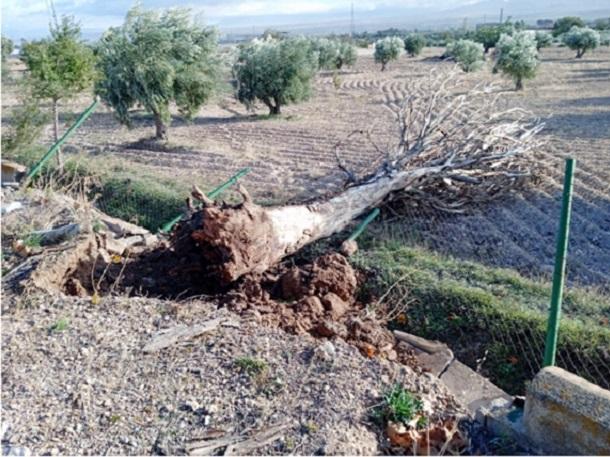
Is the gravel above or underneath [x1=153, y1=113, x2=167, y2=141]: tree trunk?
above

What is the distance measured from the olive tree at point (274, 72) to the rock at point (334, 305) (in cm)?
1478

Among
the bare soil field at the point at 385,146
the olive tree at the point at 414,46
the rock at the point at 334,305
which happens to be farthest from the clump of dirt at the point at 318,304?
the olive tree at the point at 414,46

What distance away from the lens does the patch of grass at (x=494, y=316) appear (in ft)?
17.0

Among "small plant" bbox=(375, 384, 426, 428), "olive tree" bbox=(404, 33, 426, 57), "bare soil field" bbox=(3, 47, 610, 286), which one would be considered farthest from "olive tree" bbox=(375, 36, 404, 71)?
"small plant" bbox=(375, 384, 426, 428)

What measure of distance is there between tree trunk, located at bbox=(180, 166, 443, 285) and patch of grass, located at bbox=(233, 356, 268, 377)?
132cm

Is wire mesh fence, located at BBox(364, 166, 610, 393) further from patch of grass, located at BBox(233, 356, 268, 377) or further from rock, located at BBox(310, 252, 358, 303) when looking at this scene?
patch of grass, located at BBox(233, 356, 268, 377)

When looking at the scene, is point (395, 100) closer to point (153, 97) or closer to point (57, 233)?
point (153, 97)

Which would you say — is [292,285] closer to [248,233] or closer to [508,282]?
[248,233]

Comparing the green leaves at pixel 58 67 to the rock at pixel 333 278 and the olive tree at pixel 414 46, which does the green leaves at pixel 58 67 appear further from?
the olive tree at pixel 414 46

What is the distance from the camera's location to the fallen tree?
529cm

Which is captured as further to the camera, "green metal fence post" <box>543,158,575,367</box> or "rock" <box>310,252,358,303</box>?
"rock" <box>310,252,358,303</box>

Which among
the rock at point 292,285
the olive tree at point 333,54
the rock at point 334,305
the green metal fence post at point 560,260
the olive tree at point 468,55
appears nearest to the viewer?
the green metal fence post at point 560,260

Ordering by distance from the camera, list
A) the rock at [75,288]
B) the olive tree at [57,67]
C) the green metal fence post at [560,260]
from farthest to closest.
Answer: the olive tree at [57,67] < the rock at [75,288] < the green metal fence post at [560,260]

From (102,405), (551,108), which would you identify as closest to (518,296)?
(102,405)
